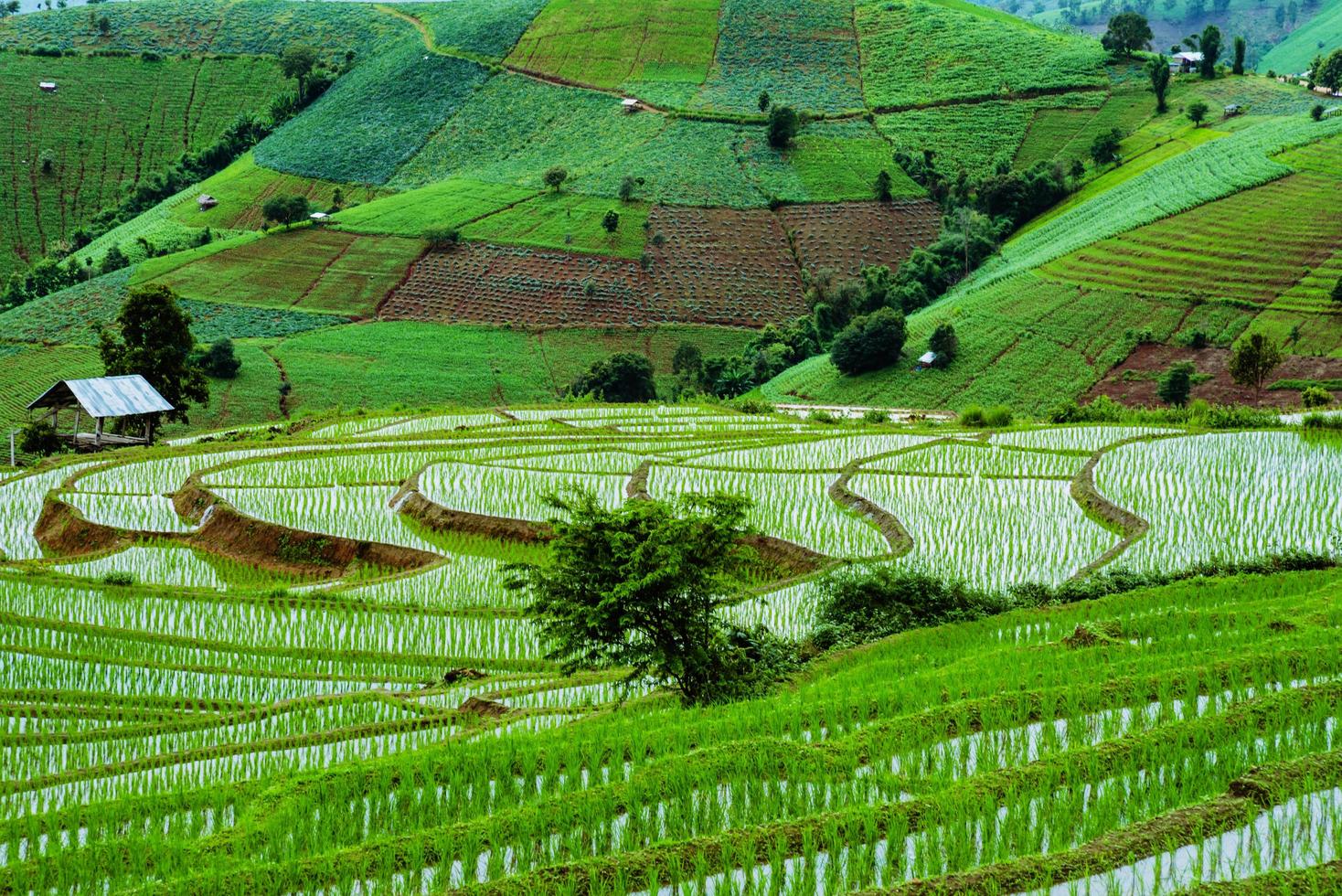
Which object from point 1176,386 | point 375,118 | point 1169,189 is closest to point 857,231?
point 1169,189

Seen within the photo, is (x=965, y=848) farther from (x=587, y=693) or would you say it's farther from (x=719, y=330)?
(x=719, y=330)

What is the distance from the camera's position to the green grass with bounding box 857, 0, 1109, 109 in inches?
4301

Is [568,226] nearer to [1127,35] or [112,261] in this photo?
[112,261]

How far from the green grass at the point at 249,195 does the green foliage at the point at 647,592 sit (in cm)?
8896

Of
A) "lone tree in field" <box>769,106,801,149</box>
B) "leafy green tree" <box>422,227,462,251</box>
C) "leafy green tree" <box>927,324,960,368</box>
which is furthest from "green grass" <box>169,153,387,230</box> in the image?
"leafy green tree" <box>927,324,960,368</box>

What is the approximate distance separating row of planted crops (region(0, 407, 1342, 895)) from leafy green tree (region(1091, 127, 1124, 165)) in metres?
65.6

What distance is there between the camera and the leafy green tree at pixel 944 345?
66.7 metres

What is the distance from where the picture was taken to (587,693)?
56.1ft

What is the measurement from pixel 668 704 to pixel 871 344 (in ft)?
176

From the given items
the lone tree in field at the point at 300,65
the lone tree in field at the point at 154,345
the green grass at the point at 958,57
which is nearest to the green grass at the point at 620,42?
the green grass at the point at 958,57

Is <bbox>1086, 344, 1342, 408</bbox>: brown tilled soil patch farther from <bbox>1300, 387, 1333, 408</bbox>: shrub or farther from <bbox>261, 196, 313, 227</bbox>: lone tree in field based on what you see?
<bbox>261, 196, 313, 227</bbox>: lone tree in field

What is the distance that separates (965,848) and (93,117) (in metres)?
126

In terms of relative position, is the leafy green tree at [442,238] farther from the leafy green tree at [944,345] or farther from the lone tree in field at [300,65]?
the lone tree in field at [300,65]

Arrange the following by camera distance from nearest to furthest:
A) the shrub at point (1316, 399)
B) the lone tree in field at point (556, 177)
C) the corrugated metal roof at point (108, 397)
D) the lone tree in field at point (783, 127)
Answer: the corrugated metal roof at point (108, 397)
the shrub at point (1316, 399)
the lone tree in field at point (556, 177)
the lone tree in field at point (783, 127)
